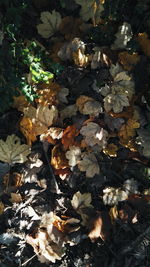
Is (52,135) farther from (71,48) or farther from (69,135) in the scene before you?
(71,48)

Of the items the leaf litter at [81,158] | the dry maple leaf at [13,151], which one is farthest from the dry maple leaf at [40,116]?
the dry maple leaf at [13,151]

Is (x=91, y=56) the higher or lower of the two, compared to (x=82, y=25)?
lower

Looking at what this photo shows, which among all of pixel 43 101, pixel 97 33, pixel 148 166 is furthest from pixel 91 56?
Result: pixel 148 166

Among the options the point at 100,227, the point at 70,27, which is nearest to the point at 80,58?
the point at 70,27

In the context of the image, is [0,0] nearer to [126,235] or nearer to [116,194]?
[116,194]

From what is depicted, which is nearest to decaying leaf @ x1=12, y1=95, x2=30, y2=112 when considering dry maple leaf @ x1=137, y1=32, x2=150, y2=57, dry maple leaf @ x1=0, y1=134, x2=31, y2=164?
dry maple leaf @ x1=0, y1=134, x2=31, y2=164

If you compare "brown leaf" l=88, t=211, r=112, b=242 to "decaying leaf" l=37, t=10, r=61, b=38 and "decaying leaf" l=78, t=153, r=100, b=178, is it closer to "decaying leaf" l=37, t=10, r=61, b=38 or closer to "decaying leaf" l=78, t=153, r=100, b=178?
"decaying leaf" l=78, t=153, r=100, b=178

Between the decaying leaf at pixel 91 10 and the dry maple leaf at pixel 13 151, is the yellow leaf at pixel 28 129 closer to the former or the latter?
the dry maple leaf at pixel 13 151
